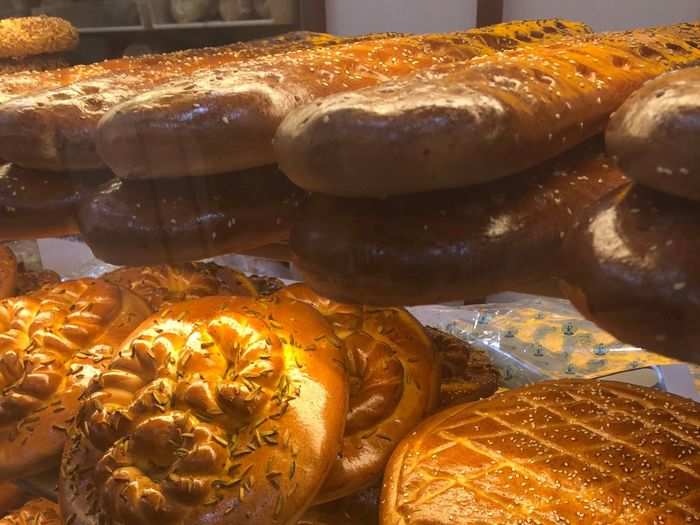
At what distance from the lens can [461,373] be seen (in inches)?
50.3

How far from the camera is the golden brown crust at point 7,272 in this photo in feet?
5.21

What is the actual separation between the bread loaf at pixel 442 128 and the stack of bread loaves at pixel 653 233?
3.2 inches

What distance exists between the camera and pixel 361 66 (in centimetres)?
79

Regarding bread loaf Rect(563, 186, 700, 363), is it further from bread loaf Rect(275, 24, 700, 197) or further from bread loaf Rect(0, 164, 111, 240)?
bread loaf Rect(0, 164, 111, 240)

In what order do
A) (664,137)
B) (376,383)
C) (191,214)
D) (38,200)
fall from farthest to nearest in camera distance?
1. (376,383)
2. (38,200)
3. (191,214)
4. (664,137)

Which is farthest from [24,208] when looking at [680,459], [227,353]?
[680,459]

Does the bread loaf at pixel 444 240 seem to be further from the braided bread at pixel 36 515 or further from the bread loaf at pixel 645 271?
the braided bread at pixel 36 515

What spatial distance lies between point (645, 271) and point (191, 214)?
0.43 metres

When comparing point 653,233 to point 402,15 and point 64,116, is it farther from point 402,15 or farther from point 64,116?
point 64,116

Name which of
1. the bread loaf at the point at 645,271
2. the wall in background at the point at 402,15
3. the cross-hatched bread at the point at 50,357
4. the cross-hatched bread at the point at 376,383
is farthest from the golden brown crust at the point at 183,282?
the bread loaf at the point at 645,271

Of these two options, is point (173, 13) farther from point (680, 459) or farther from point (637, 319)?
point (680, 459)

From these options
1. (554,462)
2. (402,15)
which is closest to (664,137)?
(402,15)

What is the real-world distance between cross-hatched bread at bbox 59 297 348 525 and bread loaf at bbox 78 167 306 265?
0.28m

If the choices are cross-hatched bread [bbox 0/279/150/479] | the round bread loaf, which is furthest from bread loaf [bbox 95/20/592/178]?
cross-hatched bread [bbox 0/279/150/479]
